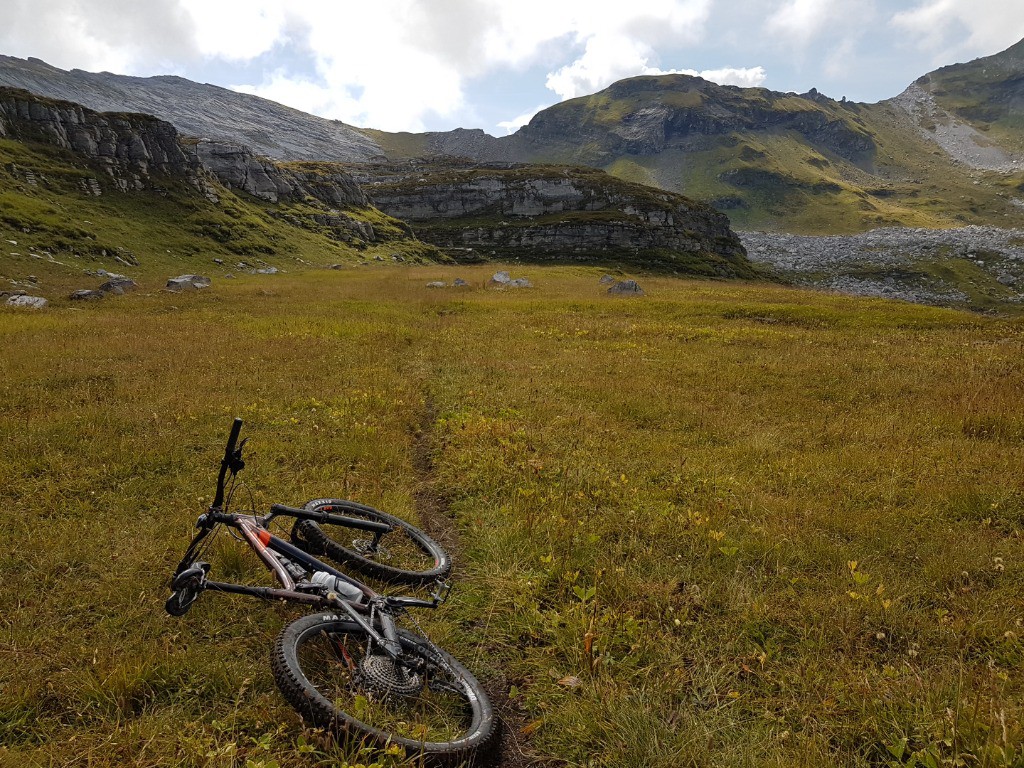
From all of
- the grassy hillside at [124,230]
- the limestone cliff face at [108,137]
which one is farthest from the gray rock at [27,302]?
the limestone cliff face at [108,137]

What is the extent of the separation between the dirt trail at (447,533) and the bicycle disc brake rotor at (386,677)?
0.77m

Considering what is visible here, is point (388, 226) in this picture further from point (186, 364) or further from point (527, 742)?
point (527, 742)

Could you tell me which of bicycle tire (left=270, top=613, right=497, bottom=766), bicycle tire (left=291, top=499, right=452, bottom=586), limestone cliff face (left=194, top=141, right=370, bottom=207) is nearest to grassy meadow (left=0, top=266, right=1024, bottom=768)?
bicycle tire (left=270, top=613, right=497, bottom=766)

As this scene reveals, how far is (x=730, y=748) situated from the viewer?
3.75m

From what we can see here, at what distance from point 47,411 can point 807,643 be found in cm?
1402

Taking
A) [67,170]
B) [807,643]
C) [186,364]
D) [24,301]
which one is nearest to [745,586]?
[807,643]

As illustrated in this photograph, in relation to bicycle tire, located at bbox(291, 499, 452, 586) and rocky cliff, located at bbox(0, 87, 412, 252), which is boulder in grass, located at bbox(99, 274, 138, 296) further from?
bicycle tire, located at bbox(291, 499, 452, 586)

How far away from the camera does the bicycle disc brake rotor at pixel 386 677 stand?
413 cm

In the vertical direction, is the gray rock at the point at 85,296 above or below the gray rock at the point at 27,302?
above

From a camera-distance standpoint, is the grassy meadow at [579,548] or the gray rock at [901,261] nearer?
the grassy meadow at [579,548]

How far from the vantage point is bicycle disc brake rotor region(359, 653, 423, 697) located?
4.13 m

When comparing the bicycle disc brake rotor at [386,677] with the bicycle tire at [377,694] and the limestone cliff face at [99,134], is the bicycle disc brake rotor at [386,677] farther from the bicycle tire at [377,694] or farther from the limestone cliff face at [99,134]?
the limestone cliff face at [99,134]

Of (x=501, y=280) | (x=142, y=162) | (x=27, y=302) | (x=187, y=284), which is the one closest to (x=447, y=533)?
(x=27, y=302)

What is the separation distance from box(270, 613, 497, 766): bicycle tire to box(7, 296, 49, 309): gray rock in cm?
3001
